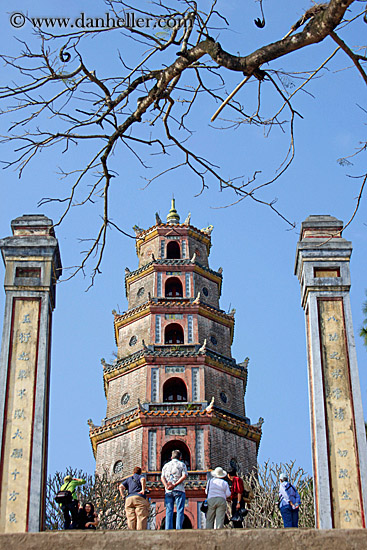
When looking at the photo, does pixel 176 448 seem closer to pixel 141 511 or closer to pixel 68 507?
pixel 68 507

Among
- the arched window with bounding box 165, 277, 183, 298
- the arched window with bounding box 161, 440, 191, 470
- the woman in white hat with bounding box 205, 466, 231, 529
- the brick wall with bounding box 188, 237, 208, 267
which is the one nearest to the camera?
the woman in white hat with bounding box 205, 466, 231, 529

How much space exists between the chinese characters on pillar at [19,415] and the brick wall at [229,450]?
15649 millimetres

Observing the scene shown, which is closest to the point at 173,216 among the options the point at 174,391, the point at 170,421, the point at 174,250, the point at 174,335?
the point at 174,250

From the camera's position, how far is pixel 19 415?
10977 millimetres

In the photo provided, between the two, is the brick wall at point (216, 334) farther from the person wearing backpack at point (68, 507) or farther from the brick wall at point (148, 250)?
the person wearing backpack at point (68, 507)

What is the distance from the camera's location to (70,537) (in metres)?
8.38

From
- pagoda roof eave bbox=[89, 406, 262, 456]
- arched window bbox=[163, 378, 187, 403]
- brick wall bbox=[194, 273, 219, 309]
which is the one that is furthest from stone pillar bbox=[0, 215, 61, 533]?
brick wall bbox=[194, 273, 219, 309]

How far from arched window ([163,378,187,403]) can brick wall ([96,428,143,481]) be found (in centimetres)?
183

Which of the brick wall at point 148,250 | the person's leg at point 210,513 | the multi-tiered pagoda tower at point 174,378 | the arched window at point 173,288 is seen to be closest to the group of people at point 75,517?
the person's leg at point 210,513

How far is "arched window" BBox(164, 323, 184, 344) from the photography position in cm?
2983

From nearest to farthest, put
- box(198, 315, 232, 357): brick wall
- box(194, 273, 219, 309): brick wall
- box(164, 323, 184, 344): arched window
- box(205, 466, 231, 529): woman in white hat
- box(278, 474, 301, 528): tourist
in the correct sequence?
box(205, 466, 231, 529): woman in white hat
box(278, 474, 301, 528): tourist
box(198, 315, 232, 357): brick wall
box(164, 323, 184, 344): arched window
box(194, 273, 219, 309): brick wall

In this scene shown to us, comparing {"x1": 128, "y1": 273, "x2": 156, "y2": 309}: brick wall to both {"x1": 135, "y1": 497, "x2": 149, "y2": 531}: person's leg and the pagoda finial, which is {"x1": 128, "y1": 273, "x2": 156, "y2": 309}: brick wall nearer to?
the pagoda finial

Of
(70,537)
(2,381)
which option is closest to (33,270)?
(2,381)

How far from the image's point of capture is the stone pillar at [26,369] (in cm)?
1054
